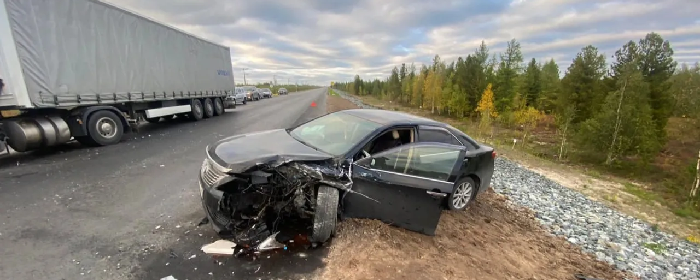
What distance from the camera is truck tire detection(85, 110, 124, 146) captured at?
7.85 metres

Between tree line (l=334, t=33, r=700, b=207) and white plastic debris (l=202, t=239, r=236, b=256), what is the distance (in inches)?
793

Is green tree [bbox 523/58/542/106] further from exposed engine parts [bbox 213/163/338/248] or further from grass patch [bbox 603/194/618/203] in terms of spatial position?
exposed engine parts [bbox 213/163/338/248]

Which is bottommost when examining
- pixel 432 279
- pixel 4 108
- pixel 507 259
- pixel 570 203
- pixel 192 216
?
pixel 570 203

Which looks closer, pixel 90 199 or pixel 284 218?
pixel 284 218

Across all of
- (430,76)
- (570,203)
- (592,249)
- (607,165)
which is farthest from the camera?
(430,76)

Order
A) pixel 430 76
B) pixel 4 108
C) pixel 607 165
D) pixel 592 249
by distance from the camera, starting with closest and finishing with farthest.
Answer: pixel 592 249
pixel 4 108
pixel 607 165
pixel 430 76

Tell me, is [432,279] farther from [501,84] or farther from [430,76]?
[430,76]

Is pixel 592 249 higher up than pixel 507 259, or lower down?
lower down

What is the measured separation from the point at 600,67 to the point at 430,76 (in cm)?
2126

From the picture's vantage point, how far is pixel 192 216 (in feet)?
12.9

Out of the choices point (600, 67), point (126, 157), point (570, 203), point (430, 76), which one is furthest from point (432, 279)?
point (430, 76)

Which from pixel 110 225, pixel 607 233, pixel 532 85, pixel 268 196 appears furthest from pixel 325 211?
pixel 532 85

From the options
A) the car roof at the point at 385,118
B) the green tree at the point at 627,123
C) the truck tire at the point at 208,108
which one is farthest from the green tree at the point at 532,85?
the car roof at the point at 385,118

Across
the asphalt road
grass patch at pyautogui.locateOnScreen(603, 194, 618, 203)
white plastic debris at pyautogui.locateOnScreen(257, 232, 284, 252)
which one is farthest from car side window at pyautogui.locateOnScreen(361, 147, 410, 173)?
grass patch at pyautogui.locateOnScreen(603, 194, 618, 203)
